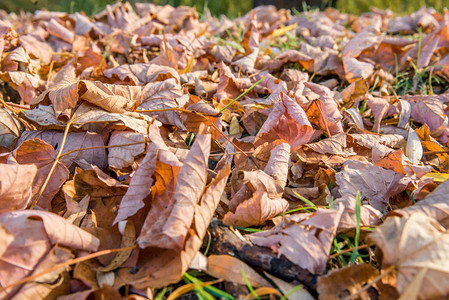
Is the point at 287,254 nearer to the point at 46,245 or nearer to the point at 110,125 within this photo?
the point at 46,245

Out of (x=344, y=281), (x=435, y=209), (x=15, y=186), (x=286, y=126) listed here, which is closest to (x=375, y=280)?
(x=344, y=281)

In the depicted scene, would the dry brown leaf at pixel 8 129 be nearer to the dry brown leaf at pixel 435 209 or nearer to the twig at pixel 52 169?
the twig at pixel 52 169

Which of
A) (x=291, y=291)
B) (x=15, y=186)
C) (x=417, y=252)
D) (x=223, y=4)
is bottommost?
(x=223, y=4)

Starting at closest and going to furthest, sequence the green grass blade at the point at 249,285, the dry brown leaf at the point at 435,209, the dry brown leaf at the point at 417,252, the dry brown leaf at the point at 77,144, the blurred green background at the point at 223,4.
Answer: the dry brown leaf at the point at 417,252, the green grass blade at the point at 249,285, the dry brown leaf at the point at 435,209, the dry brown leaf at the point at 77,144, the blurred green background at the point at 223,4

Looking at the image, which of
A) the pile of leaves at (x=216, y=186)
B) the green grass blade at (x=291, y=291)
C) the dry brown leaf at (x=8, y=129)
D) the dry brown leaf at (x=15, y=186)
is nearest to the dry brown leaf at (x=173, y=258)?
the pile of leaves at (x=216, y=186)

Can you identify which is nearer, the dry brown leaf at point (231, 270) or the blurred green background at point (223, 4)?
the dry brown leaf at point (231, 270)

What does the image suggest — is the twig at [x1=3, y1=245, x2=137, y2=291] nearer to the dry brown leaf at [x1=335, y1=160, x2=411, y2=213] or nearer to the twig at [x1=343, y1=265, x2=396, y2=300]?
the twig at [x1=343, y1=265, x2=396, y2=300]

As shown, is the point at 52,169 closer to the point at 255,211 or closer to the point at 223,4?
the point at 255,211

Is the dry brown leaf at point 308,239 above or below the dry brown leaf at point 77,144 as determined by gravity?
below
